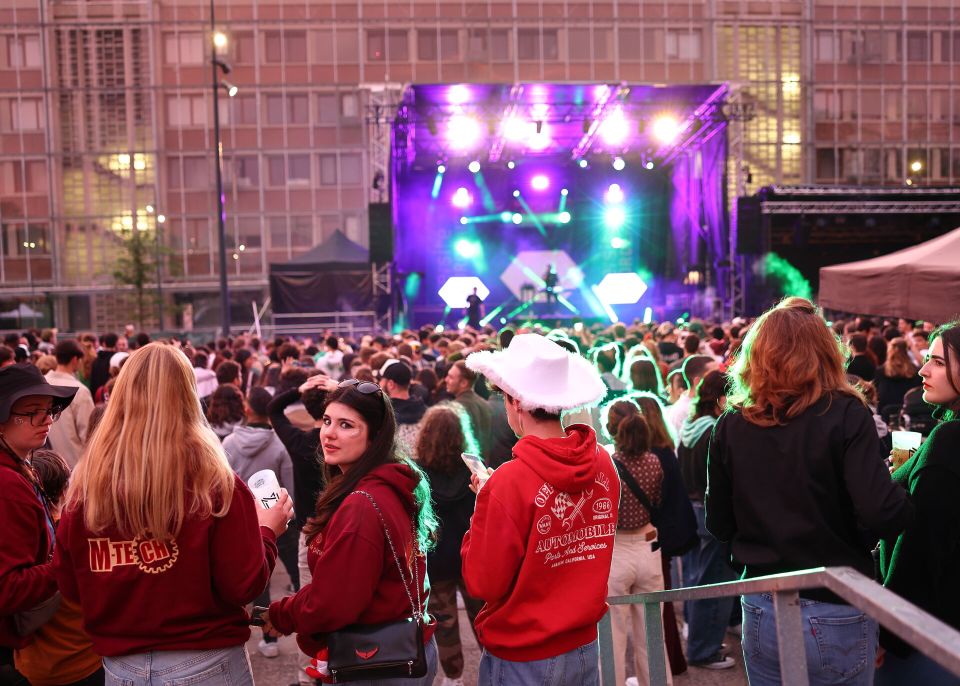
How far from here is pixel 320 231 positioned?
122 feet

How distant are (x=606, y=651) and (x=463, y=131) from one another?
19046 millimetres

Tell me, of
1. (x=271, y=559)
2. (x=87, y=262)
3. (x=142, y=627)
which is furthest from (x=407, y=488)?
(x=87, y=262)

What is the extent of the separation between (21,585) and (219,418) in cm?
342

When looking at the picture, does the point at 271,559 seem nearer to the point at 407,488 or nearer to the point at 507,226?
the point at 407,488

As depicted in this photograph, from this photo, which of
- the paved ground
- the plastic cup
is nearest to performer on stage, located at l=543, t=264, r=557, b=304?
the paved ground

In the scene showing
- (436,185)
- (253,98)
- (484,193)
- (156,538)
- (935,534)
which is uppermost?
(253,98)

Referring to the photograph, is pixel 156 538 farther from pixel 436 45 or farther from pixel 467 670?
pixel 436 45

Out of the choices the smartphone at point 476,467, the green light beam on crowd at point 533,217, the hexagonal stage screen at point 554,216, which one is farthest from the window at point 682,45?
the smartphone at point 476,467

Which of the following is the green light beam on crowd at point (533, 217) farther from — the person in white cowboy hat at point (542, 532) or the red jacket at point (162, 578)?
the red jacket at point (162, 578)

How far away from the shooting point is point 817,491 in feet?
8.61

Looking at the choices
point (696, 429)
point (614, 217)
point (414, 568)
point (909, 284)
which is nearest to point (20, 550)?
point (414, 568)

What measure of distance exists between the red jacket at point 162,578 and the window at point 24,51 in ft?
131

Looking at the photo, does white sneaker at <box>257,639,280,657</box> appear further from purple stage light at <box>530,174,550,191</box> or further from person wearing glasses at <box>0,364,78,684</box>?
purple stage light at <box>530,174,550,191</box>

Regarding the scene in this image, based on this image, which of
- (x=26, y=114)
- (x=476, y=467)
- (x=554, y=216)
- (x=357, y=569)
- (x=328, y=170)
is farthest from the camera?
(x=328, y=170)
